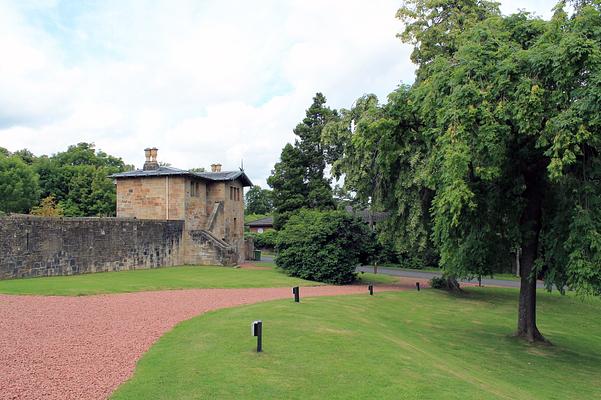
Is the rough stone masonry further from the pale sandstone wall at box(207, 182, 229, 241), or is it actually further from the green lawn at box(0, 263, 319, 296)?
the green lawn at box(0, 263, 319, 296)

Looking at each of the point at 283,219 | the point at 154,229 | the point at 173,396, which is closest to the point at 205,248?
the point at 154,229

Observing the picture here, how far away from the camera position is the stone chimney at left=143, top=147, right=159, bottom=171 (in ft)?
128

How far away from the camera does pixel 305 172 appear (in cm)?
4559

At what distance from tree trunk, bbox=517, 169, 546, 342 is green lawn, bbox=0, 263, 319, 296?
13.1 m

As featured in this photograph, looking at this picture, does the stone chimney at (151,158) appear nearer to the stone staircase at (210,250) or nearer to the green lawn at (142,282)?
the stone staircase at (210,250)

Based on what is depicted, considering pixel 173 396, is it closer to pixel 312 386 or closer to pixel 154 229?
pixel 312 386

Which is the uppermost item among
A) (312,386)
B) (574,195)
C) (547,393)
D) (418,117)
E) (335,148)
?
(335,148)

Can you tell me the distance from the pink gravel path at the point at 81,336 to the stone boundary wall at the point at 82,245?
6.06 metres

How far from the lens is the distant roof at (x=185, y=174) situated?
118ft

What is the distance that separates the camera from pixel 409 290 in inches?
1098

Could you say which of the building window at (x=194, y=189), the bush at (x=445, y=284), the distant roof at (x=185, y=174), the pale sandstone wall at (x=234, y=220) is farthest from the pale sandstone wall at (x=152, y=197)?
the bush at (x=445, y=284)

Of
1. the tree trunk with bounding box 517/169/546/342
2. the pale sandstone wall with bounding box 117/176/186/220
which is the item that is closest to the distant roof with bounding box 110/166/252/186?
the pale sandstone wall with bounding box 117/176/186/220

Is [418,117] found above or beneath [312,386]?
above

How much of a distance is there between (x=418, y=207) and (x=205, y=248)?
17.2m
